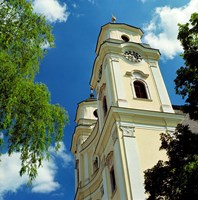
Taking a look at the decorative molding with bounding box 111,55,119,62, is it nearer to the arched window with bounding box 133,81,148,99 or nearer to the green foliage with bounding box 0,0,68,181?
the arched window with bounding box 133,81,148,99

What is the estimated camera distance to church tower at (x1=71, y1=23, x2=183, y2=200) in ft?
53.5

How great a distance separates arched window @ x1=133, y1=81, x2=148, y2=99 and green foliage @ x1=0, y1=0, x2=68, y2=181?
36.1ft

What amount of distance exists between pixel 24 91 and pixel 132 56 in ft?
49.0

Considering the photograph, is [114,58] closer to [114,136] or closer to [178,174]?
[114,136]

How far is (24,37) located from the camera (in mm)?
9859

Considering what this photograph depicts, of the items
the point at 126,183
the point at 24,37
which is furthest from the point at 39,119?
the point at 126,183

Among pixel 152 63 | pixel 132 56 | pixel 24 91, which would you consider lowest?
pixel 24 91

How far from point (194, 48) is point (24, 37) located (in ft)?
17.6

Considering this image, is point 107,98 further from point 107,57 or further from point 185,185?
point 185,185

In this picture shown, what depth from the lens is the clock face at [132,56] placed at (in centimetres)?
2270

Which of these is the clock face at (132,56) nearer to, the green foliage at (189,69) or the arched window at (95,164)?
the arched window at (95,164)

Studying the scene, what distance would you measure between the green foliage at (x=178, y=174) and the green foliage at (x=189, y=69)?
77cm

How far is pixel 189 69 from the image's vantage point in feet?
33.3

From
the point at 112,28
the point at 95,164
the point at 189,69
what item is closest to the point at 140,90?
the point at 95,164
